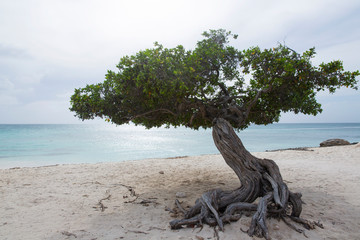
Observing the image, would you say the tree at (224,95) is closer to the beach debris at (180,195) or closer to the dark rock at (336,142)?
the beach debris at (180,195)

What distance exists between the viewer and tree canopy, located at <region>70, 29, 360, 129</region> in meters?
6.08

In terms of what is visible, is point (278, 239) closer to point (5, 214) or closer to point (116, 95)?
point (116, 95)

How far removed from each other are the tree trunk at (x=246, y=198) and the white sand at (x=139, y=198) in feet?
0.68

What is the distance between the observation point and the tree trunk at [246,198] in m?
4.84

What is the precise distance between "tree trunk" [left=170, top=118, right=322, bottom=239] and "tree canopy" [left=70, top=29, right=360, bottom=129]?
1032 mm

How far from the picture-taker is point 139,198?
285 inches

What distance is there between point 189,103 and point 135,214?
325 cm

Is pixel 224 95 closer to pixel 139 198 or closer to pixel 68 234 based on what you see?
pixel 139 198

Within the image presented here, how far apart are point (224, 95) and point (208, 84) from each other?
2.69ft

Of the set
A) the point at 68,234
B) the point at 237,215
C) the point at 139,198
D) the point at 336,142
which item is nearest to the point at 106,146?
the point at 336,142

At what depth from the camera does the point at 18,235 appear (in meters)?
4.85

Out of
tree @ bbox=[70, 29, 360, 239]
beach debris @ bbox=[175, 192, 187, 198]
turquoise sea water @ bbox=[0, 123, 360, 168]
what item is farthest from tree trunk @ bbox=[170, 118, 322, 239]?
turquoise sea water @ bbox=[0, 123, 360, 168]

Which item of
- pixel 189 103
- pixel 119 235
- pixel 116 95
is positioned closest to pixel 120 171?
pixel 116 95

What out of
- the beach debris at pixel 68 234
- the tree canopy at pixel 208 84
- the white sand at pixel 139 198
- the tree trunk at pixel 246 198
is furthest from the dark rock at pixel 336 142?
the beach debris at pixel 68 234
